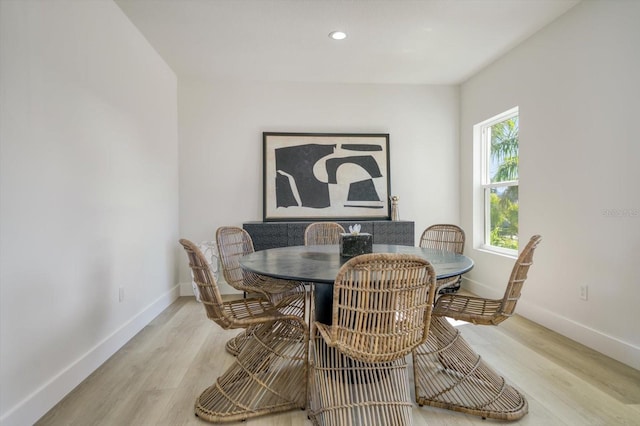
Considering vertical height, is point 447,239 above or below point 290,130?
below

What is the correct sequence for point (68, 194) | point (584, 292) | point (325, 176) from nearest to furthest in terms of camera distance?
point (68, 194) < point (584, 292) < point (325, 176)

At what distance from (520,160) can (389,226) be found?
A: 148cm

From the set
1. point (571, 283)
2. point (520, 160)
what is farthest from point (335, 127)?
point (571, 283)

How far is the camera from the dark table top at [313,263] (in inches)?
66.9

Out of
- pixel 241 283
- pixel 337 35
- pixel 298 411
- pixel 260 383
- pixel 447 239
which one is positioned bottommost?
pixel 298 411

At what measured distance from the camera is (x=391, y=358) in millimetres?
1512

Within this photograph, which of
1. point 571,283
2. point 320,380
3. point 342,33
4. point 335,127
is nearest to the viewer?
point 320,380

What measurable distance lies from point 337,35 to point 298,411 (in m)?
2.94

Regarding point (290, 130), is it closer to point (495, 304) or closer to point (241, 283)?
point (241, 283)

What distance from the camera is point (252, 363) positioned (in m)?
2.02

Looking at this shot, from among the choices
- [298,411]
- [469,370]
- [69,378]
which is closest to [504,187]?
[469,370]

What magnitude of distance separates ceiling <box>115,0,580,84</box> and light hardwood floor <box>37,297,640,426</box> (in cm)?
259

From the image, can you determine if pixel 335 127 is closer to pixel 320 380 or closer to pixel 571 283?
pixel 571 283

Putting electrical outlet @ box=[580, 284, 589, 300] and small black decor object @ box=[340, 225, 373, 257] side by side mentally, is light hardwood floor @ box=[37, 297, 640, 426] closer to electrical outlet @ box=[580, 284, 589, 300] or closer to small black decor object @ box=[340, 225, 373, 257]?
electrical outlet @ box=[580, 284, 589, 300]
